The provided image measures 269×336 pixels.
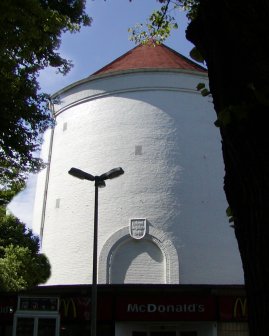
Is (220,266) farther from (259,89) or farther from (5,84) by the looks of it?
(259,89)

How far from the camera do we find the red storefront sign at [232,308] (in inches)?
633

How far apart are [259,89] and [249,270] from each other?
99 cm

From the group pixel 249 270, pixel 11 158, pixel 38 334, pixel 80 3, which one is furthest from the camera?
pixel 38 334

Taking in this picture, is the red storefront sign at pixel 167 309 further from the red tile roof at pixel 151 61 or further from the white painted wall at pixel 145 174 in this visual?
the red tile roof at pixel 151 61

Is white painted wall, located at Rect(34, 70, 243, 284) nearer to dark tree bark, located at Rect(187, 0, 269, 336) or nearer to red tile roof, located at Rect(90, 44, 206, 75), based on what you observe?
red tile roof, located at Rect(90, 44, 206, 75)

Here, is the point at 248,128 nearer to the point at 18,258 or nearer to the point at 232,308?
the point at 232,308

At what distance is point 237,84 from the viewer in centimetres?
279

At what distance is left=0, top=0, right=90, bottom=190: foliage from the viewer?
29.6 ft

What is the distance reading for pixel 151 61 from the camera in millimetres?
24578

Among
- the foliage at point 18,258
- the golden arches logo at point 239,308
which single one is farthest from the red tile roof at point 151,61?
the golden arches logo at point 239,308

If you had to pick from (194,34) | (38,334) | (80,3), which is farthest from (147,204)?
(194,34)

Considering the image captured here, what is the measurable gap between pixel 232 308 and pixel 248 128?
48.0ft

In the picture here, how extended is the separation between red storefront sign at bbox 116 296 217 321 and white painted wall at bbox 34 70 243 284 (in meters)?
3.44

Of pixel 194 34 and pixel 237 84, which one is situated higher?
pixel 194 34
